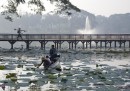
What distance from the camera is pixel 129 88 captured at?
68.3 ft

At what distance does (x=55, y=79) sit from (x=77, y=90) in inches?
176

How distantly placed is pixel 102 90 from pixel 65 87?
6.88ft

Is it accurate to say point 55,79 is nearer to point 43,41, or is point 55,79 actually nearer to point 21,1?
point 21,1

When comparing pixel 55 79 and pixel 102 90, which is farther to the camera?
pixel 55 79

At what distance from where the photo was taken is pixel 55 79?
24.4 metres

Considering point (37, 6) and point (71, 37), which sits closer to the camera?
point (37, 6)

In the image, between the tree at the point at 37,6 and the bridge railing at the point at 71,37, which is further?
the bridge railing at the point at 71,37

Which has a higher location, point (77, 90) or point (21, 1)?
point (21, 1)

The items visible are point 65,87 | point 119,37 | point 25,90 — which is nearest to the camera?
point 25,90

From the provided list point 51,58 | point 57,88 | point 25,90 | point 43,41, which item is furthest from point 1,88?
point 43,41

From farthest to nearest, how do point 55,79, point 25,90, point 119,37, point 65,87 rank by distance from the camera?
point 119,37 < point 55,79 < point 65,87 < point 25,90

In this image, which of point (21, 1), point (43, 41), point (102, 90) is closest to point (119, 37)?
point (43, 41)

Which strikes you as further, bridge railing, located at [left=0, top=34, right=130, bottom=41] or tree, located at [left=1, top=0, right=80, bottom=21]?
bridge railing, located at [left=0, top=34, right=130, bottom=41]

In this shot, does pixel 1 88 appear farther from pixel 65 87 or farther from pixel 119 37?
pixel 119 37
